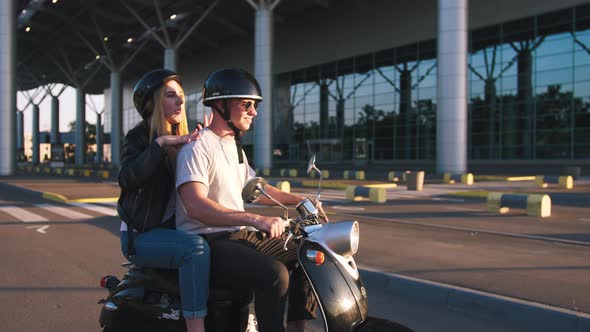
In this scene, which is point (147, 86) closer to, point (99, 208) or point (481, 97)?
point (99, 208)

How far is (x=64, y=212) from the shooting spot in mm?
12875

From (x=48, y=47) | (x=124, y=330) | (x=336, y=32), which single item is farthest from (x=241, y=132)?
(x=48, y=47)

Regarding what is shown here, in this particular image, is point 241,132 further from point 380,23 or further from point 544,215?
point 380,23

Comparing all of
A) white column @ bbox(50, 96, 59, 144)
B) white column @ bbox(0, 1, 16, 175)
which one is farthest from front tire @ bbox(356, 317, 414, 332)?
white column @ bbox(50, 96, 59, 144)

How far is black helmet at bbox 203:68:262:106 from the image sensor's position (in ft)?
9.09

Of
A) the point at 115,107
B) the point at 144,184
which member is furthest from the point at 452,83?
the point at 115,107

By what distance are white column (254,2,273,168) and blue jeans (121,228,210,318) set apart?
31490 mm

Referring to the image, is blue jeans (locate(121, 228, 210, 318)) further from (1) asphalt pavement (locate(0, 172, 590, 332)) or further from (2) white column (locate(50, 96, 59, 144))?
(2) white column (locate(50, 96, 59, 144))

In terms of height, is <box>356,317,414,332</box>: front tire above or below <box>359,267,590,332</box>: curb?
above

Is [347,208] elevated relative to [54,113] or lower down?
lower down

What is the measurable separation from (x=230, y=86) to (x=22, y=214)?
38.7 feet

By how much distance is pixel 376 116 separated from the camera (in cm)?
4694

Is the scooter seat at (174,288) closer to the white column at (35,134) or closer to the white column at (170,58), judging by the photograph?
the white column at (170,58)

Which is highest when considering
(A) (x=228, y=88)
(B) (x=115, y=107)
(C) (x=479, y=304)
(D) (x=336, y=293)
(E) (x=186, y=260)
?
(B) (x=115, y=107)
